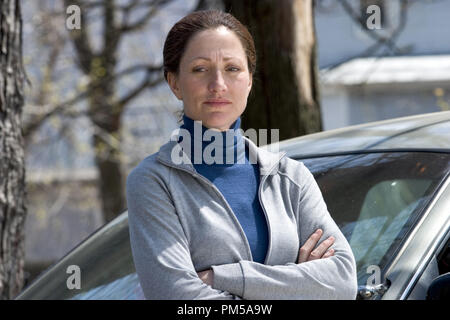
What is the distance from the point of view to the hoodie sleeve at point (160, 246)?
1.99m

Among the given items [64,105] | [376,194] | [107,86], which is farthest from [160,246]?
[107,86]

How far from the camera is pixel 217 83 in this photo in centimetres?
210

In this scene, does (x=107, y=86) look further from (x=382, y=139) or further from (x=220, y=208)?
(x=220, y=208)

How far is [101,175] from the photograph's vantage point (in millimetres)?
12562

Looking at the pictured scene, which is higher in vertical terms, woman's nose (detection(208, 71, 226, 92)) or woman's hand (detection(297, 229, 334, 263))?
woman's nose (detection(208, 71, 226, 92))

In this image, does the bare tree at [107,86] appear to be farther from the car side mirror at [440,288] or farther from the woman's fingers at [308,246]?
the car side mirror at [440,288]

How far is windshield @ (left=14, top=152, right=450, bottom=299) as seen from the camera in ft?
7.97

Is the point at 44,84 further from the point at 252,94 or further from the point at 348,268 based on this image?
the point at 348,268

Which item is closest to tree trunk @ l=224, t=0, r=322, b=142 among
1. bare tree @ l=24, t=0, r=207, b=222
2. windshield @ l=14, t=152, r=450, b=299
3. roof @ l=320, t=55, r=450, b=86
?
windshield @ l=14, t=152, r=450, b=299

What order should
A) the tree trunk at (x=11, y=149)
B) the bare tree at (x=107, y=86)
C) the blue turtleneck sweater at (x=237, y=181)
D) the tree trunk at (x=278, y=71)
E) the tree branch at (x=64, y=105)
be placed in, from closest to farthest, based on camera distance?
the blue turtleneck sweater at (x=237, y=181), the tree trunk at (x=11, y=149), the tree trunk at (x=278, y=71), the tree branch at (x=64, y=105), the bare tree at (x=107, y=86)

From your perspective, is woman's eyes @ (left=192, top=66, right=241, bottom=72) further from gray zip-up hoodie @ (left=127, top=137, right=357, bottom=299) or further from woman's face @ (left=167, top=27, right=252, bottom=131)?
gray zip-up hoodie @ (left=127, top=137, right=357, bottom=299)

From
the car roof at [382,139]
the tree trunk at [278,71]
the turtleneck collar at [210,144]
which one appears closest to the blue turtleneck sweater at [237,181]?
the turtleneck collar at [210,144]

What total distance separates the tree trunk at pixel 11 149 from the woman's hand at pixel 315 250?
7.23 ft

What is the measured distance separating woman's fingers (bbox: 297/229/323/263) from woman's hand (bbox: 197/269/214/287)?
0.26 meters
